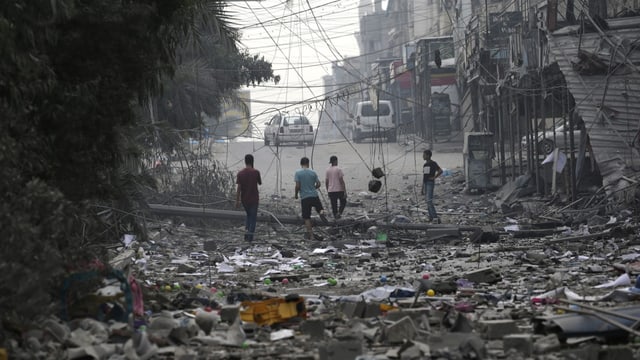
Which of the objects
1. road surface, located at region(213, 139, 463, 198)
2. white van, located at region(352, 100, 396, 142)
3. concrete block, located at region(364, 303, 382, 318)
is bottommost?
road surface, located at region(213, 139, 463, 198)

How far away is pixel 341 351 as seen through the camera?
6895mm

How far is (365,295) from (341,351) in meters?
3.42

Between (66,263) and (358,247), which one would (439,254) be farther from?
(66,263)

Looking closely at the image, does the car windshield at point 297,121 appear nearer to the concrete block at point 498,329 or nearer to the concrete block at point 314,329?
the concrete block at point 314,329

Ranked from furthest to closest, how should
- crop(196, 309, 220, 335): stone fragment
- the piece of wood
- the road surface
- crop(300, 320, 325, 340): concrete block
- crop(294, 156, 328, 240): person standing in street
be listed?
the road surface
the piece of wood
crop(294, 156, 328, 240): person standing in street
crop(196, 309, 220, 335): stone fragment
crop(300, 320, 325, 340): concrete block

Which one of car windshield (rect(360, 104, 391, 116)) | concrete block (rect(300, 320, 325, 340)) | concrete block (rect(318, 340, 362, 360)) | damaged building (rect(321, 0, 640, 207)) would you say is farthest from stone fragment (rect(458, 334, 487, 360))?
car windshield (rect(360, 104, 391, 116))

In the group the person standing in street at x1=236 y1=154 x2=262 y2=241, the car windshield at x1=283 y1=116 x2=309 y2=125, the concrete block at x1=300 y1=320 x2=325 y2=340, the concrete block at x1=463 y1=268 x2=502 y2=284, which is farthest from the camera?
the car windshield at x1=283 y1=116 x2=309 y2=125

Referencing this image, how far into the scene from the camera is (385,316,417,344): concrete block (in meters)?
7.52

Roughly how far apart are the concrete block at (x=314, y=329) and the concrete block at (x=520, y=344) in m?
1.55

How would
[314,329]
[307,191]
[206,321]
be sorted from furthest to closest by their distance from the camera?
[307,191] < [206,321] < [314,329]

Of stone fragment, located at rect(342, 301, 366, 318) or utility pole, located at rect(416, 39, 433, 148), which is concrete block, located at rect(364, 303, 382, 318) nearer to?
stone fragment, located at rect(342, 301, 366, 318)

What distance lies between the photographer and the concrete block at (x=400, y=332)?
7523 millimetres

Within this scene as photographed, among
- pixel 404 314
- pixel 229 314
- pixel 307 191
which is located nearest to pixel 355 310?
pixel 404 314

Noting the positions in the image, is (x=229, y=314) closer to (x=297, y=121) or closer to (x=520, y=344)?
(x=520, y=344)
